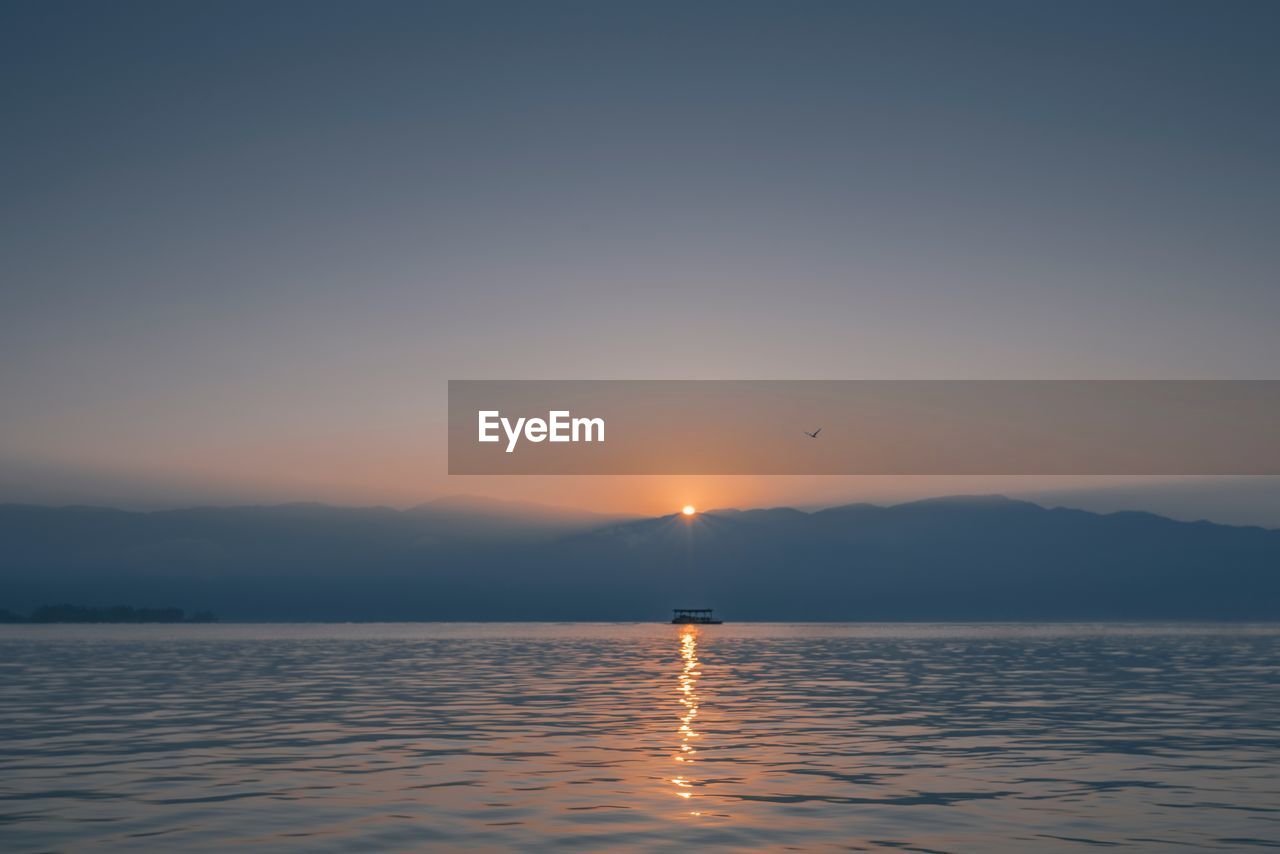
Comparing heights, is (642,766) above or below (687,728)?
above

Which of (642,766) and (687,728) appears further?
(687,728)

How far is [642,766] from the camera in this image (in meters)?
33.0

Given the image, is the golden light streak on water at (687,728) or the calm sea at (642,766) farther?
the golden light streak on water at (687,728)

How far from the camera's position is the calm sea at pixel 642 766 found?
78.0 ft

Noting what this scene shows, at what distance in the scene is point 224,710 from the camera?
167ft

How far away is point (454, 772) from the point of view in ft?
105

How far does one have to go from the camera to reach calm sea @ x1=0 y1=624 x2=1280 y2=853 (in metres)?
23.8

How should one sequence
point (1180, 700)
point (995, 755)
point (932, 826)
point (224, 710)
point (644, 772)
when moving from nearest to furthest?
point (932, 826)
point (644, 772)
point (995, 755)
point (224, 710)
point (1180, 700)

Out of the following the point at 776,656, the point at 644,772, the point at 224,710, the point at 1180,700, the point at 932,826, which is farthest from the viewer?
the point at 776,656

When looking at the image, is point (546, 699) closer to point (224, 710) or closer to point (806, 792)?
point (224, 710)

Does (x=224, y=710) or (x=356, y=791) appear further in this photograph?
(x=224, y=710)

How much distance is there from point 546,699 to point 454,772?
24.8 metres

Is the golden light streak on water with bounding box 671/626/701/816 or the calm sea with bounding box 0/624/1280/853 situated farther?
the golden light streak on water with bounding box 671/626/701/816

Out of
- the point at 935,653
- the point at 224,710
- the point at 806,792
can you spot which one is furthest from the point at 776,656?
the point at 806,792
